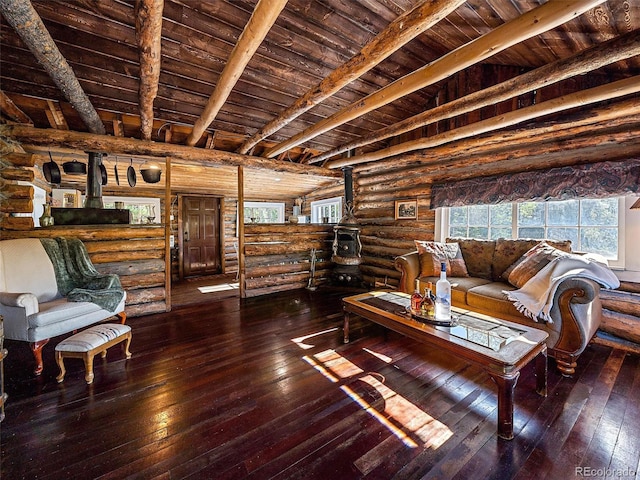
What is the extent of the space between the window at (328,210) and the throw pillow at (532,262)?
15.1ft

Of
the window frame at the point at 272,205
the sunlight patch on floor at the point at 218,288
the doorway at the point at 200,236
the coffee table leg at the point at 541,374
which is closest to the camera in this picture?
the coffee table leg at the point at 541,374

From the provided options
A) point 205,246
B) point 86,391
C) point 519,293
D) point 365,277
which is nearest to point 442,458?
point 519,293

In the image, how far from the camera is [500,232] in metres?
4.11

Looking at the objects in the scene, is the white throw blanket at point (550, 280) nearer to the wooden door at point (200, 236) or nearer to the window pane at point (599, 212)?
the window pane at point (599, 212)

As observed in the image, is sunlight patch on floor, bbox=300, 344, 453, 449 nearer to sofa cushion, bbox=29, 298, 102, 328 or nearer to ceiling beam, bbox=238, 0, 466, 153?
sofa cushion, bbox=29, 298, 102, 328

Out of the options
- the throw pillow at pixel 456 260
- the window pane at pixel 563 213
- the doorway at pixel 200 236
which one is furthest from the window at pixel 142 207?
the window pane at pixel 563 213

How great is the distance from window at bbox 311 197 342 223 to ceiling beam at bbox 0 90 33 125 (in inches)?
216

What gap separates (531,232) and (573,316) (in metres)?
1.75

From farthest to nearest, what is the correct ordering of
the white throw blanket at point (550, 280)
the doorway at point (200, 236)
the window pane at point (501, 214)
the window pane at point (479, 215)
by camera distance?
the doorway at point (200, 236) < the window pane at point (479, 215) < the window pane at point (501, 214) < the white throw blanket at point (550, 280)

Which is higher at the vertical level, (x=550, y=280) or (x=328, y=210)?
(x=328, y=210)

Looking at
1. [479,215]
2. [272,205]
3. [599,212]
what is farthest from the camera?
[272,205]

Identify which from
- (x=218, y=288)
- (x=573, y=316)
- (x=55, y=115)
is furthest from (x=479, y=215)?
(x=55, y=115)

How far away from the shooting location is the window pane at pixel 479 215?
4266 millimetres

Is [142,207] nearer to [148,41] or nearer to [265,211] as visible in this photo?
[265,211]
